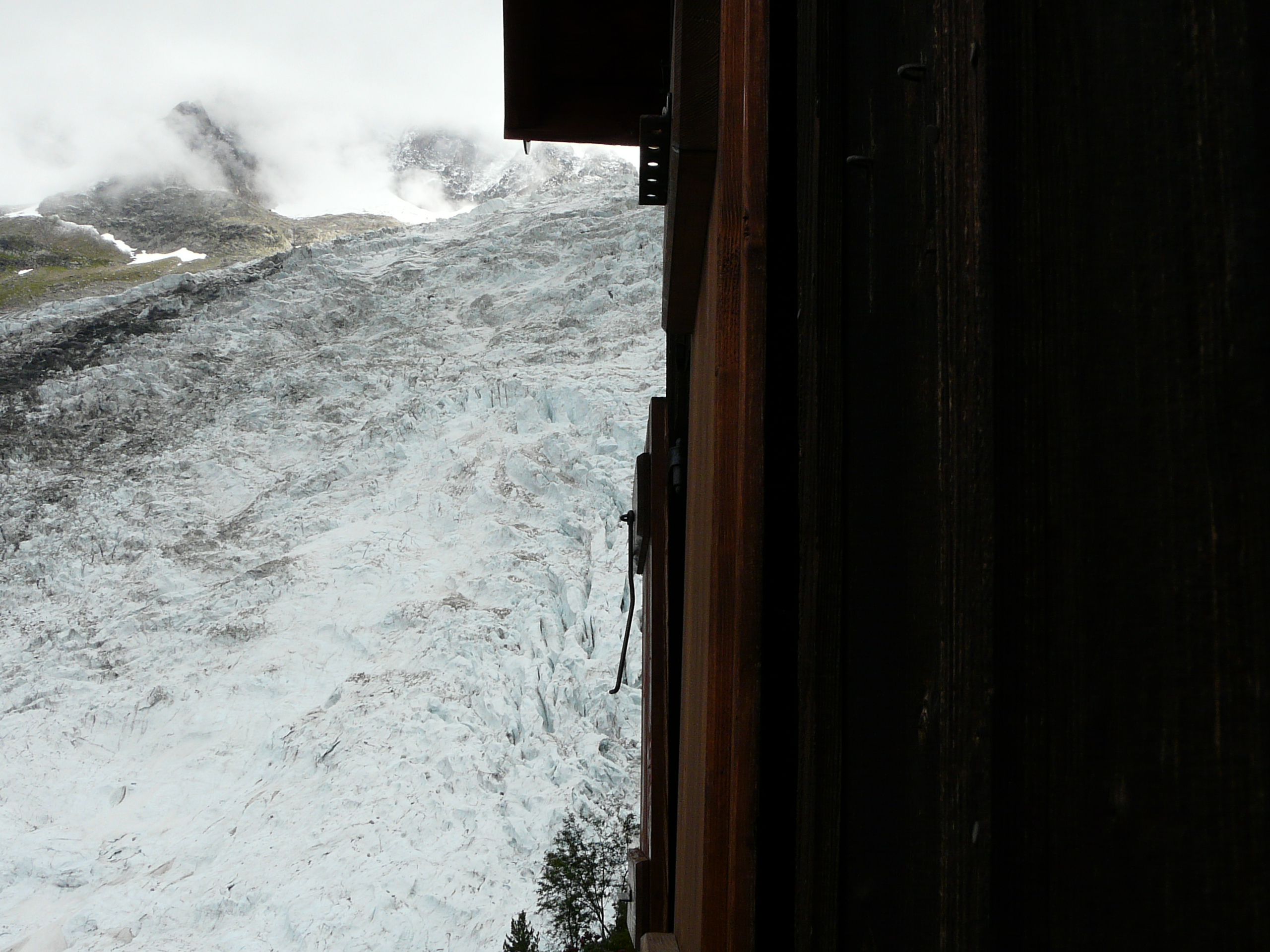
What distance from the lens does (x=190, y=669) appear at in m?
12.0

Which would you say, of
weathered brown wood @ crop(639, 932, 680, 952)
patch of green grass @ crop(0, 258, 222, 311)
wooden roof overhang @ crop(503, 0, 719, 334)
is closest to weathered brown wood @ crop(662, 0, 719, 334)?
wooden roof overhang @ crop(503, 0, 719, 334)

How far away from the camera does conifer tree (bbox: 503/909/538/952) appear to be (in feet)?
21.6

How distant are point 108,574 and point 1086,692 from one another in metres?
15.8

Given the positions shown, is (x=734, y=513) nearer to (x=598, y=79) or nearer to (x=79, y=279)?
(x=598, y=79)

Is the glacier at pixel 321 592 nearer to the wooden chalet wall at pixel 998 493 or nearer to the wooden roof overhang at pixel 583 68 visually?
the wooden roof overhang at pixel 583 68

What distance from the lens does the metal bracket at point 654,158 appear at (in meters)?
1.17

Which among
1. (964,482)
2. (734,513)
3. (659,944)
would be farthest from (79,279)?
(964,482)

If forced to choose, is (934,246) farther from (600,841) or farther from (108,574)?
(108,574)

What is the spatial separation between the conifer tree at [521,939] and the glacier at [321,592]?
932 millimetres

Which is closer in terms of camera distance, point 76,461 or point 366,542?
point 366,542

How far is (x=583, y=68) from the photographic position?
200 cm

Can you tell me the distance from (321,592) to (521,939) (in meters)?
7.34

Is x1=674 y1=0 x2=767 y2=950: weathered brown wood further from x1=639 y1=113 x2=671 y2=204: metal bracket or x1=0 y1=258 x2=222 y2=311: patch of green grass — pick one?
x1=0 y1=258 x2=222 y2=311: patch of green grass

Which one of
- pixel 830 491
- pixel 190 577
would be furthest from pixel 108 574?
pixel 830 491
